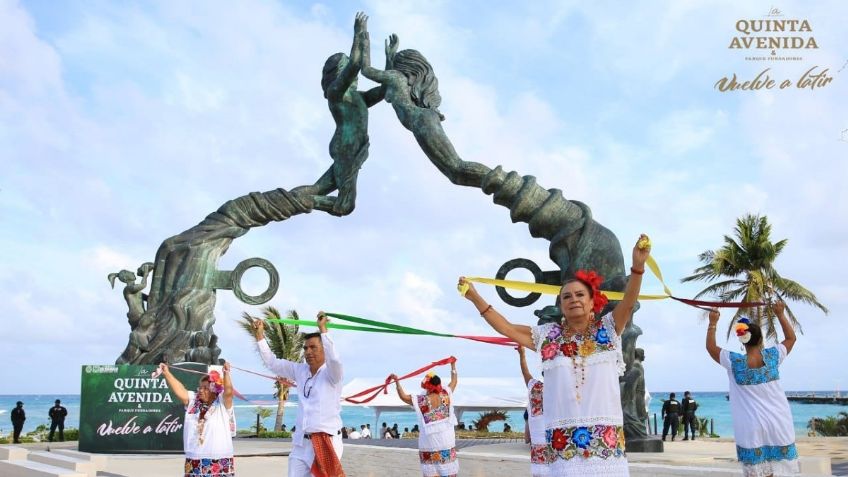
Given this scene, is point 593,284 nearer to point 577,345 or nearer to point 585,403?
point 577,345

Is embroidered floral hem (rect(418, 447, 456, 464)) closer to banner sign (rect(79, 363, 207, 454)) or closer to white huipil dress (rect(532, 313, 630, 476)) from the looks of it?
white huipil dress (rect(532, 313, 630, 476))

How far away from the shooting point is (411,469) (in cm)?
1162

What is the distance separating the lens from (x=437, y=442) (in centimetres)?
810

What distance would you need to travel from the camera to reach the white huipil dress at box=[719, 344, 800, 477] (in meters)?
5.74

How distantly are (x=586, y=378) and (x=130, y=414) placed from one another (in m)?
12.2

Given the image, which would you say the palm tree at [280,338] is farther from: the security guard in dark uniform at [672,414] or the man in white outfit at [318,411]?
the man in white outfit at [318,411]

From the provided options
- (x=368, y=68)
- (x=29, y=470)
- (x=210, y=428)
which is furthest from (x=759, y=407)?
(x=368, y=68)

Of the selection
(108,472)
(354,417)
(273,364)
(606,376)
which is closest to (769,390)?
(606,376)

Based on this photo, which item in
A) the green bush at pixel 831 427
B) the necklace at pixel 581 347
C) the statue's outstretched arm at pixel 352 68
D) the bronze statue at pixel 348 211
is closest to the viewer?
the necklace at pixel 581 347

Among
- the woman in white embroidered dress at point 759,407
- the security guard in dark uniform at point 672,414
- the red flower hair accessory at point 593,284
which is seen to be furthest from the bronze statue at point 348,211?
the red flower hair accessory at point 593,284

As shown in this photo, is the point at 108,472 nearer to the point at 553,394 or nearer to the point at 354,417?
the point at 553,394

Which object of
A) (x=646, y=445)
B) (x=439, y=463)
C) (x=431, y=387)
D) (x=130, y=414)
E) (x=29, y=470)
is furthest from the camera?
(x=130, y=414)

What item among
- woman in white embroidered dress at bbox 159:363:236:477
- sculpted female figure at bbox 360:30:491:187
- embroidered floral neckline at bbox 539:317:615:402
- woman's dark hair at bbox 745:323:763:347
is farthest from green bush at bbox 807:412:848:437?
embroidered floral neckline at bbox 539:317:615:402

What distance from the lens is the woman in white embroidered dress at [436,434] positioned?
8102 mm
